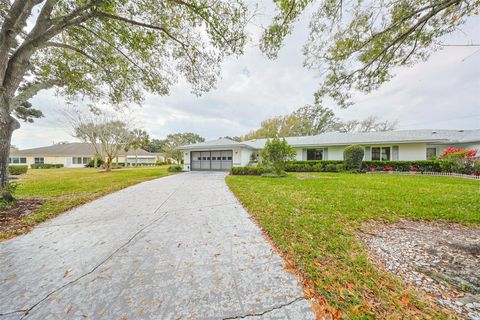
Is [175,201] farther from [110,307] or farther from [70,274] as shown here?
[110,307]

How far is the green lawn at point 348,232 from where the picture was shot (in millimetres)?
1688

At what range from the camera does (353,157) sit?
13.4m

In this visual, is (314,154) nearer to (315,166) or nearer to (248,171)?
(315,166)

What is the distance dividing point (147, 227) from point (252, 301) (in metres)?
2.97

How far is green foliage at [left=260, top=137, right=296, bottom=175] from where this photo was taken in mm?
10930

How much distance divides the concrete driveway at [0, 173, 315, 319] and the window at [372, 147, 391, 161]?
16474 mm

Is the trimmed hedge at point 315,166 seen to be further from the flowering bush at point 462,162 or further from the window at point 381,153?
the flowering bush at point 462,162

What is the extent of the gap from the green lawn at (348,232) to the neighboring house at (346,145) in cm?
949

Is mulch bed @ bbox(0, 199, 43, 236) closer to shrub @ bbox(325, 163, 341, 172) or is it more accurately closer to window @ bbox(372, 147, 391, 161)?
shrub @ bbox(325, 163, 341, 172)

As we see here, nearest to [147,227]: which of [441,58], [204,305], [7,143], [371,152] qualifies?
[204,305]

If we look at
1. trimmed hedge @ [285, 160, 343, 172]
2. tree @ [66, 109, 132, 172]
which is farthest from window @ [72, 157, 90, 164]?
trimmed hedge @ [285, 160, 343, 172]

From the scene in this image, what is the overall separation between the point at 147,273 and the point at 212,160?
50.8 feet

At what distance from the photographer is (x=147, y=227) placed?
3699 mm

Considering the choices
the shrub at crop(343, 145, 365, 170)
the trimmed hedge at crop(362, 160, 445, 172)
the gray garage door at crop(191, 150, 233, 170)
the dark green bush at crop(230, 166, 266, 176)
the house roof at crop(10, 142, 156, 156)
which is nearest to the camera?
the trimmed hedge at crop(362, 160, 445, 172)
